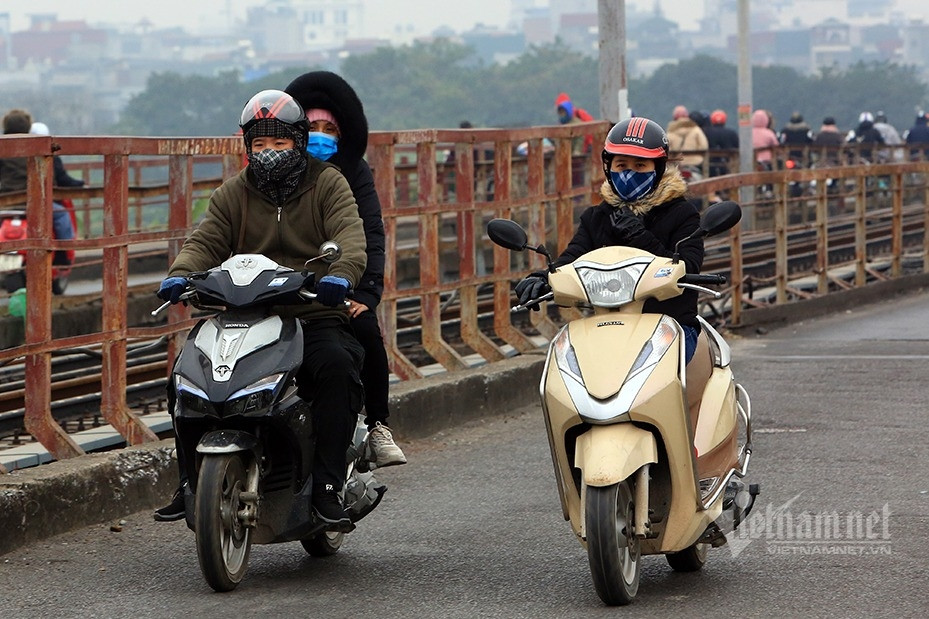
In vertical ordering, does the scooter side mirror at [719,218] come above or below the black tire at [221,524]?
above

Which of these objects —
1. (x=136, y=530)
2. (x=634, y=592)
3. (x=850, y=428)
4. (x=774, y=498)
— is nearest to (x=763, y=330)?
(x=850, y=428)

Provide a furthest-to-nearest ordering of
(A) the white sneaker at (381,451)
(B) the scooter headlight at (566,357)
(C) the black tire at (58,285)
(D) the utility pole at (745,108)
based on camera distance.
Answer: (D) the utility pole at (745,108), (C) the black tire at (58,285), (A) the white sneaker at (381,451), (B) the scooter headlight at (566,357)

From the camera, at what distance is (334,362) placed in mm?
6281

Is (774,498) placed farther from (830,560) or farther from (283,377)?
(283,377)

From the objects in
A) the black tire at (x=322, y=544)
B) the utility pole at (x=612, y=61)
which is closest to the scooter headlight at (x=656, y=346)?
the black tire at (x=322, y=544)

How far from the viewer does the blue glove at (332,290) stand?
6.09 meters

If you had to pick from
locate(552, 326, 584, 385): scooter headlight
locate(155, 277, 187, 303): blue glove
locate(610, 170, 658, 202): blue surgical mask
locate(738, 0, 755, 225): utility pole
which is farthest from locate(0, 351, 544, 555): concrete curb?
locate(738, 0, 755, 225): utility pole

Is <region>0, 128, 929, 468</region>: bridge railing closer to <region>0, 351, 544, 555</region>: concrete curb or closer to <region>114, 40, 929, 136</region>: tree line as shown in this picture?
<region>0, 351, 544, 555</region>: concrete curb

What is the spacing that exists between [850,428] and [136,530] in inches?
155

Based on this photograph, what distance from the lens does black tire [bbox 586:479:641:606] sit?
557 cm

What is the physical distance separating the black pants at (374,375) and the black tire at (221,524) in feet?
2.74

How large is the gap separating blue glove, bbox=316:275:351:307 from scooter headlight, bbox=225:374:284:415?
312 millimetres

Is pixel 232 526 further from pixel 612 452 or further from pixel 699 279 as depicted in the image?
pixel 699 279

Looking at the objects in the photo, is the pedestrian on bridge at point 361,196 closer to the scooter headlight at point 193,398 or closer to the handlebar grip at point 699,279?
the scooter headlight at point 193,398
